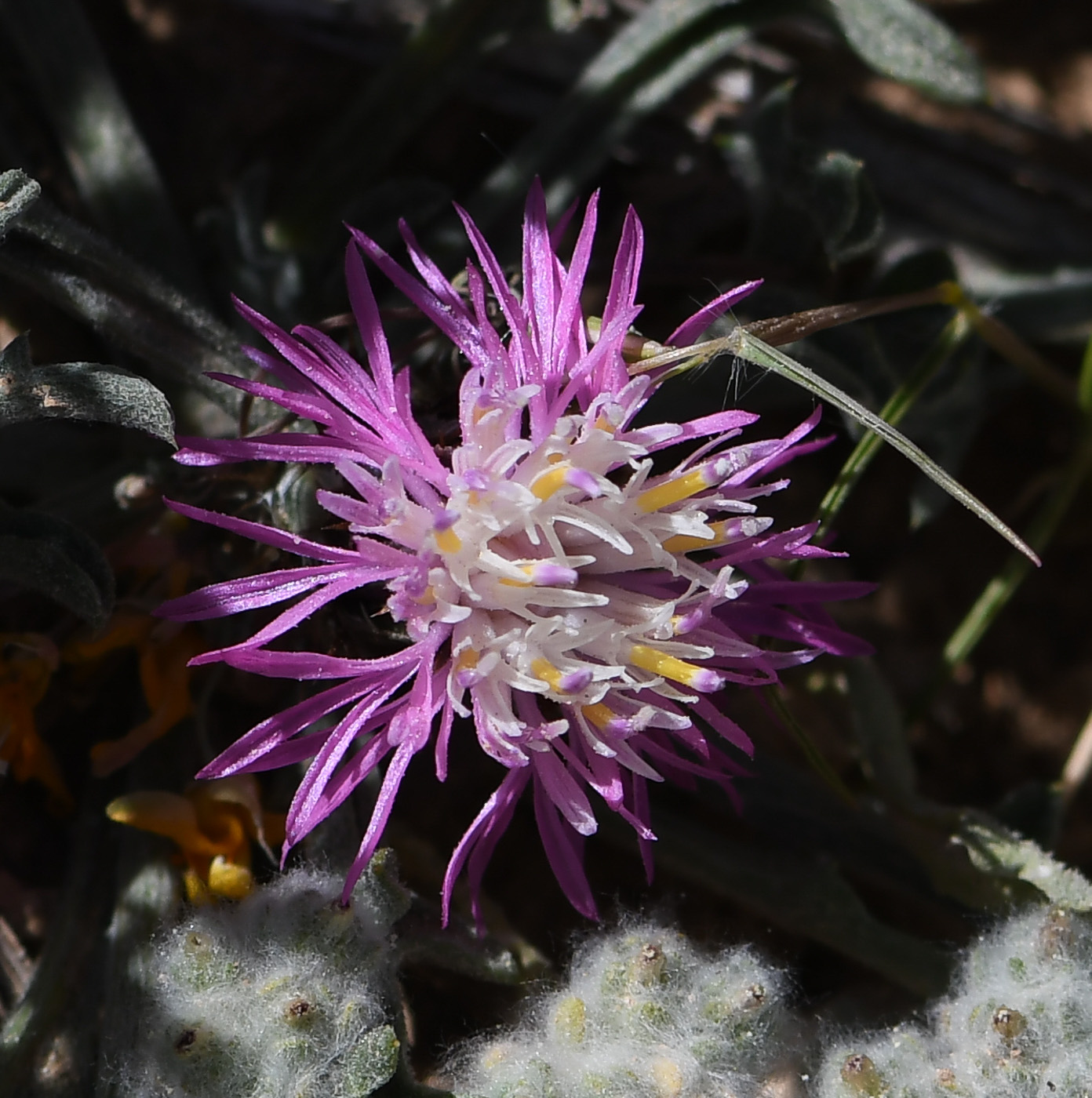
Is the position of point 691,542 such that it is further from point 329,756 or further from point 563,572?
point 329,756

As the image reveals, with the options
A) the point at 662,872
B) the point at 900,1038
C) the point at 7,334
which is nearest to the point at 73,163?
the point at 7,334

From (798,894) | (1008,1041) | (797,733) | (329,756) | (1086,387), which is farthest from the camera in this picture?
(1086,387)

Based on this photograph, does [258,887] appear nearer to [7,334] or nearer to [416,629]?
[416,629]

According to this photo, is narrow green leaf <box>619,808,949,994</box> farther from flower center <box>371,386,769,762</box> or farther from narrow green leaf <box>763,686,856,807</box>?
flower center <box>371,386,769,762</box>

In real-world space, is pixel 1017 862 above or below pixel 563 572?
below

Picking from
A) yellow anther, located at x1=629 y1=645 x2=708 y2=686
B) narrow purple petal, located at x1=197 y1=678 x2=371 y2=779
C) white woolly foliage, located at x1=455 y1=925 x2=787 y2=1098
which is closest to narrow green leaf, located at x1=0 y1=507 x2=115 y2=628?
narrow purple petal, located at x1=197 y1=678 x2=371 y2=779

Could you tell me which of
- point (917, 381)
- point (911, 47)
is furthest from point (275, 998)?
point (911, 47)
